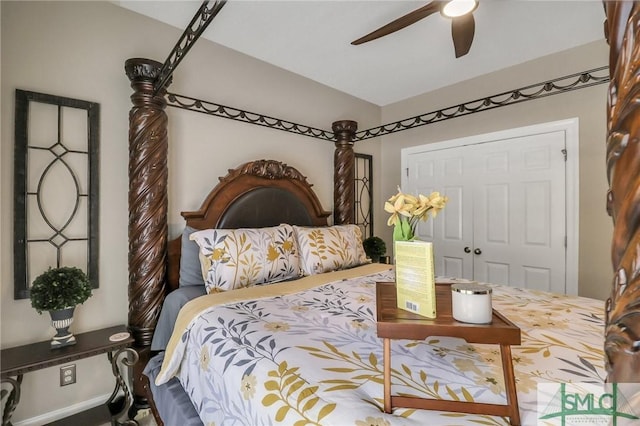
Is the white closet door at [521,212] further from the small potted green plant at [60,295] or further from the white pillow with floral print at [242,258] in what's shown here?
the small potted green plant at [60,295]

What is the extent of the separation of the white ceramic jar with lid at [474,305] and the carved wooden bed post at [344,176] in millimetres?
2290

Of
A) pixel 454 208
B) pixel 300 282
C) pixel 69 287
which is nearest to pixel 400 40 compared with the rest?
pixel 454 208

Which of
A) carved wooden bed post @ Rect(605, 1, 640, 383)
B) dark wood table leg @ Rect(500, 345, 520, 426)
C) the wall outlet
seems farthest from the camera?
the wall outlet

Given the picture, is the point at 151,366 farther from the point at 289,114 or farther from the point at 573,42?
the point at 573,42

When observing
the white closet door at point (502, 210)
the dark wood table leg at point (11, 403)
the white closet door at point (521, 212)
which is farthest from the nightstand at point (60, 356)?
the white closet door at point (521, 212)

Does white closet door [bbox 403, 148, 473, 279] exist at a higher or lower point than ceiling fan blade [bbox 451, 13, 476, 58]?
lower

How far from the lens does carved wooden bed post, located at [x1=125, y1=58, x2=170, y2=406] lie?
5.65 feet

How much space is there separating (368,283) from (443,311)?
1.01 meters

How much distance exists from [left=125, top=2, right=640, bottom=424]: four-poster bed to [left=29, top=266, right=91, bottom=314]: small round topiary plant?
289 millimetres

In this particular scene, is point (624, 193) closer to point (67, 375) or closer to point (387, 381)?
point (387, 381)

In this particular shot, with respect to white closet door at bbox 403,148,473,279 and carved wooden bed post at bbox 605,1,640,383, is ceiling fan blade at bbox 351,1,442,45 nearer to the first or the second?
carved wooden bed post at bbox 605,1,640,383

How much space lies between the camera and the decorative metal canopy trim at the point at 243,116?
6.80 feet

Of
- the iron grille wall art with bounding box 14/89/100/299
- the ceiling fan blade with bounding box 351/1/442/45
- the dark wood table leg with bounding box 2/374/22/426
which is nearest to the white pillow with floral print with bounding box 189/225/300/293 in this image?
the iron grille wall art with bounding box 14/89/100/299

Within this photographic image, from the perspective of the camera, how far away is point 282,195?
252 centimetres
